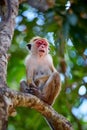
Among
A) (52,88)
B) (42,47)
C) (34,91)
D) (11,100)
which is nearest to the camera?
(11,100)

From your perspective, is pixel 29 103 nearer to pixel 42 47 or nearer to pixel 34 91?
pixel 34 91

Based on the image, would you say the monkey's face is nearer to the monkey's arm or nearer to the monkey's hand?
the monkey's arm

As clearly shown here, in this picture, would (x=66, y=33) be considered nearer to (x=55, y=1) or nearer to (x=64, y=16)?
(x=64, y=16)

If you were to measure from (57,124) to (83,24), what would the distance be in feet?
4.98

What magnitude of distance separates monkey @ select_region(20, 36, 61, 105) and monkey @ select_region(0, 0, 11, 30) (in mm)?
932

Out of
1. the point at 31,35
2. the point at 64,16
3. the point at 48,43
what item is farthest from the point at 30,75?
the point at 64,16

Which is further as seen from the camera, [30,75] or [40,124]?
[40,124]

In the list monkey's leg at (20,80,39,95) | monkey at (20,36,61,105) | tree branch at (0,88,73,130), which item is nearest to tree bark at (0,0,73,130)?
tree branch at (0,88,73,130)

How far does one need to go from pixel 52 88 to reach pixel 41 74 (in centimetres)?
54

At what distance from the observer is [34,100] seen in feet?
13.3

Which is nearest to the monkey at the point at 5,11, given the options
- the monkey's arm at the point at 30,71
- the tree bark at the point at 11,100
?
Result: the tree bark at the point at 11,100

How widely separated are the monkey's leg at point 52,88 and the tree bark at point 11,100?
3.11ft

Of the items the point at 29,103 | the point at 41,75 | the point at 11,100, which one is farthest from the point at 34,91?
the point at 11,100

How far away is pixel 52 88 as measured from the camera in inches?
210
